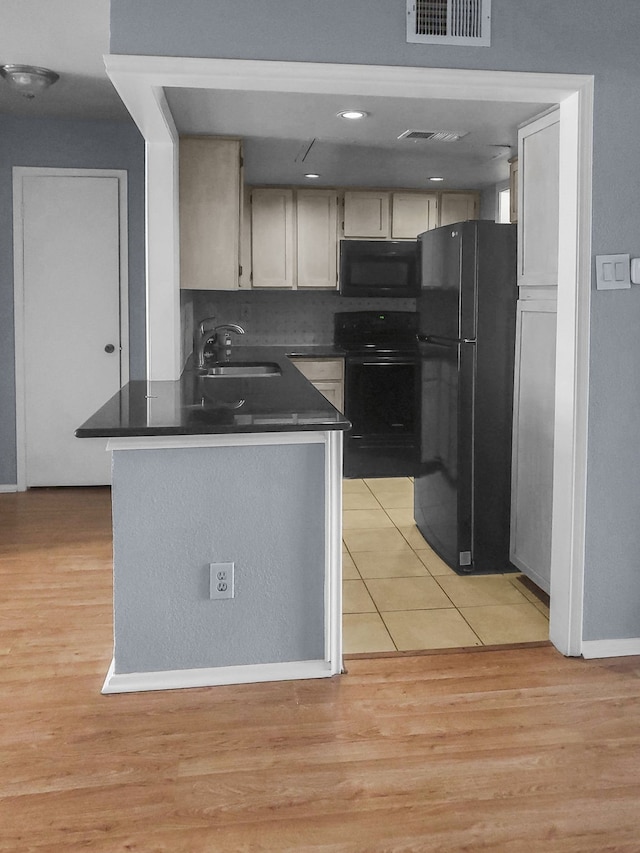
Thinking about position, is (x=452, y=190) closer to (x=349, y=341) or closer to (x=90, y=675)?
(x=349, y=341)

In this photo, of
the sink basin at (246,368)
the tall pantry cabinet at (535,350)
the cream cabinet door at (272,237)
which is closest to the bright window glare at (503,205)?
the cream cabinet door at (272,237)

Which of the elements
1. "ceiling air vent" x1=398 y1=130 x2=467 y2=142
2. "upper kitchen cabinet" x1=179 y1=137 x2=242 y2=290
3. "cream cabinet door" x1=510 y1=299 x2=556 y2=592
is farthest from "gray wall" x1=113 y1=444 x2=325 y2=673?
"ceiling air vent" x1=398 y1=130 x2=467 y2=142

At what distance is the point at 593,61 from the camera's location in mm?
2713

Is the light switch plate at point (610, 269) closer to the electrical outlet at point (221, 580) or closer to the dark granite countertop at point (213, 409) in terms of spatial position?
the dark granite countertop at point (213, 409)

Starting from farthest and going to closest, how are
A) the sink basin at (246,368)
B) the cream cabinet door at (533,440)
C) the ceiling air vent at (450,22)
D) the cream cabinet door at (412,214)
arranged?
the cream cabinet door at (412,214) < the sink basin at (246,368) < the cream cabinet door at (533,440) < the ceiling air vent at (450,22)

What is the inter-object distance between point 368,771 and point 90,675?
1.07m

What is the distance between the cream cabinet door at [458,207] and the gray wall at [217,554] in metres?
3.90

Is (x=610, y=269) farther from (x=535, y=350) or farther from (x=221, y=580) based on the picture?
(x=221, y=580)

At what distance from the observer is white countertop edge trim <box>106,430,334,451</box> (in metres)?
2.57

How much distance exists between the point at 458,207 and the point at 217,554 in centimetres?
423

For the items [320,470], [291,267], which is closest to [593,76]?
[320,470]

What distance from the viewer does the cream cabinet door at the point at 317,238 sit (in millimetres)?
5945

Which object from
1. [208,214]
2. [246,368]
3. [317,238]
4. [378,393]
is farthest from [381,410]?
[208,214]

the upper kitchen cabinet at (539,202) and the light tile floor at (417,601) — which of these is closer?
the light tile floor at (417,601)
